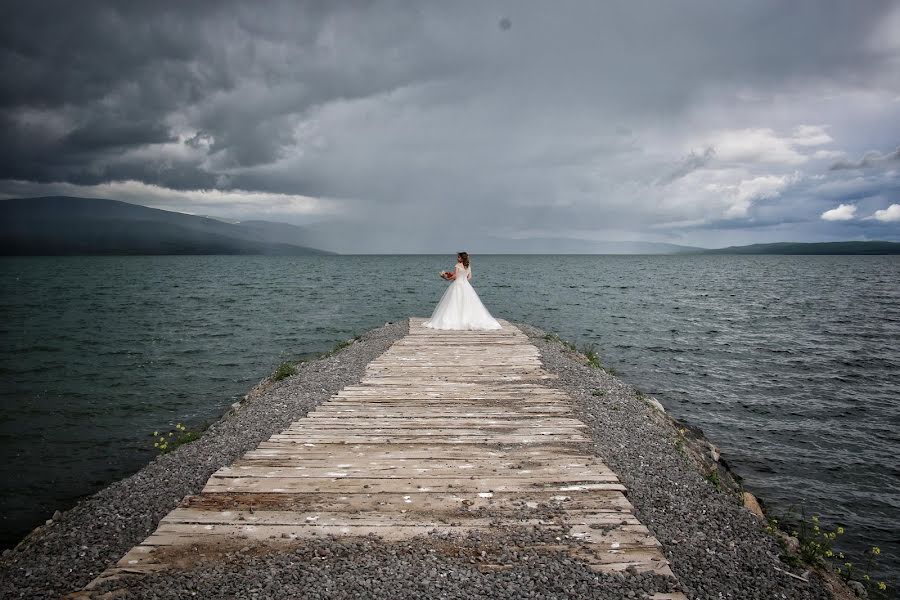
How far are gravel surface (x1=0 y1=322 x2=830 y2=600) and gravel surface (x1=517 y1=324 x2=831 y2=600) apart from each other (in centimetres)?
2

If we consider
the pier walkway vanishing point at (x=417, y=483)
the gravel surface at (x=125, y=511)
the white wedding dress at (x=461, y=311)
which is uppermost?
the white wedding dress at (x=461, y=311)

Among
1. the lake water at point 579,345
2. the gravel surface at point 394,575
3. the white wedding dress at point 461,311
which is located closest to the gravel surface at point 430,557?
the gravel surface at point 394,575

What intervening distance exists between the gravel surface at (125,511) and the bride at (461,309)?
7453mm

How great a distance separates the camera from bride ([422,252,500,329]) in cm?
2023

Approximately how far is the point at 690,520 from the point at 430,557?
12.6 ft

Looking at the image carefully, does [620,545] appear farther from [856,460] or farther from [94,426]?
[94,426]

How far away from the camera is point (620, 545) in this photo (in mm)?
5305

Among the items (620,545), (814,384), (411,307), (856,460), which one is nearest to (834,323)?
(814,384)

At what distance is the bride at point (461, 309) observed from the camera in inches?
797

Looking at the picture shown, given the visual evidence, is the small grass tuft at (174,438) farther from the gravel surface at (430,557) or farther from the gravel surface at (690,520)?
the gravel surface at (690,520)

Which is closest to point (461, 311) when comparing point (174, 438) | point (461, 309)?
point (461, 309)

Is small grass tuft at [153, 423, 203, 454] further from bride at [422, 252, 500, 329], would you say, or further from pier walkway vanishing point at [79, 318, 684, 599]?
bride at [422, 252, 500, 329]

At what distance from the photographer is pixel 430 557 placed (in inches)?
202

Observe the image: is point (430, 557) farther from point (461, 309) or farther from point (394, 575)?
point (461, 309)
